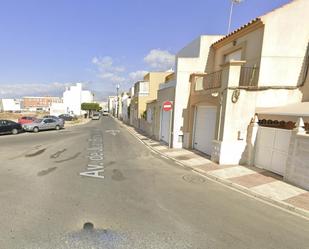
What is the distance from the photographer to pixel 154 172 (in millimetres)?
8367

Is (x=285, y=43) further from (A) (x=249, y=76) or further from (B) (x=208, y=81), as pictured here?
(B) (x=208, y=81)

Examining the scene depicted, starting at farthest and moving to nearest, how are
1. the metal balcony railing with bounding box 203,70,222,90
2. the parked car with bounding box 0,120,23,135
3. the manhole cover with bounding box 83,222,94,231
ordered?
1. the parked car with bounding box 0,120,23,135
2. the metal balcony railing with bounding box 203,70,222,90
3. the manhole cover with bounding box 83,222,94,231

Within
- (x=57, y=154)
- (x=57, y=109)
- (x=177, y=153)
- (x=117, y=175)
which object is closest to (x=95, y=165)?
(x=117, y=175)

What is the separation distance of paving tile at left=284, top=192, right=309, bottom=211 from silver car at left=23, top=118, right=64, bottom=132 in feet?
76.7

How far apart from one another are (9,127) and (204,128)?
18366 mm

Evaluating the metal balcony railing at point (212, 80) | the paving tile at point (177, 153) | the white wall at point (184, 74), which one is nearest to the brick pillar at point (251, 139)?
the metal balcony railing at point (212, 80)

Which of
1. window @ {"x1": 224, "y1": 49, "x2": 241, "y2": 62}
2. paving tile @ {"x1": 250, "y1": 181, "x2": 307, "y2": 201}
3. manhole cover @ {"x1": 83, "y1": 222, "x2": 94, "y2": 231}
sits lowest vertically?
paving tile @ {"x1": 250, "y1": 181, "x2": 307, "y2": 201}

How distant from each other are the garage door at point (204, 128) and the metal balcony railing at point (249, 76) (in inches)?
80.4

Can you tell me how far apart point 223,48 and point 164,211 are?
11.3 metres

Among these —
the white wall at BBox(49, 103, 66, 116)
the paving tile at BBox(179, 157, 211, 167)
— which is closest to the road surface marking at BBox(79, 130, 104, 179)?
the paving tile at BBox(179, 157, 211, 167)

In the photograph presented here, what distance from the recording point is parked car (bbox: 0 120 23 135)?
61.4 ft

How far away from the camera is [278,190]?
667cm

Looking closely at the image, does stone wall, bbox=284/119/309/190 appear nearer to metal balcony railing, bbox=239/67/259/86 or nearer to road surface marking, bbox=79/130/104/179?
metal balcony railing, bbox=239/67/259/86

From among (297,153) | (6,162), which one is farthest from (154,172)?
(6,162)
